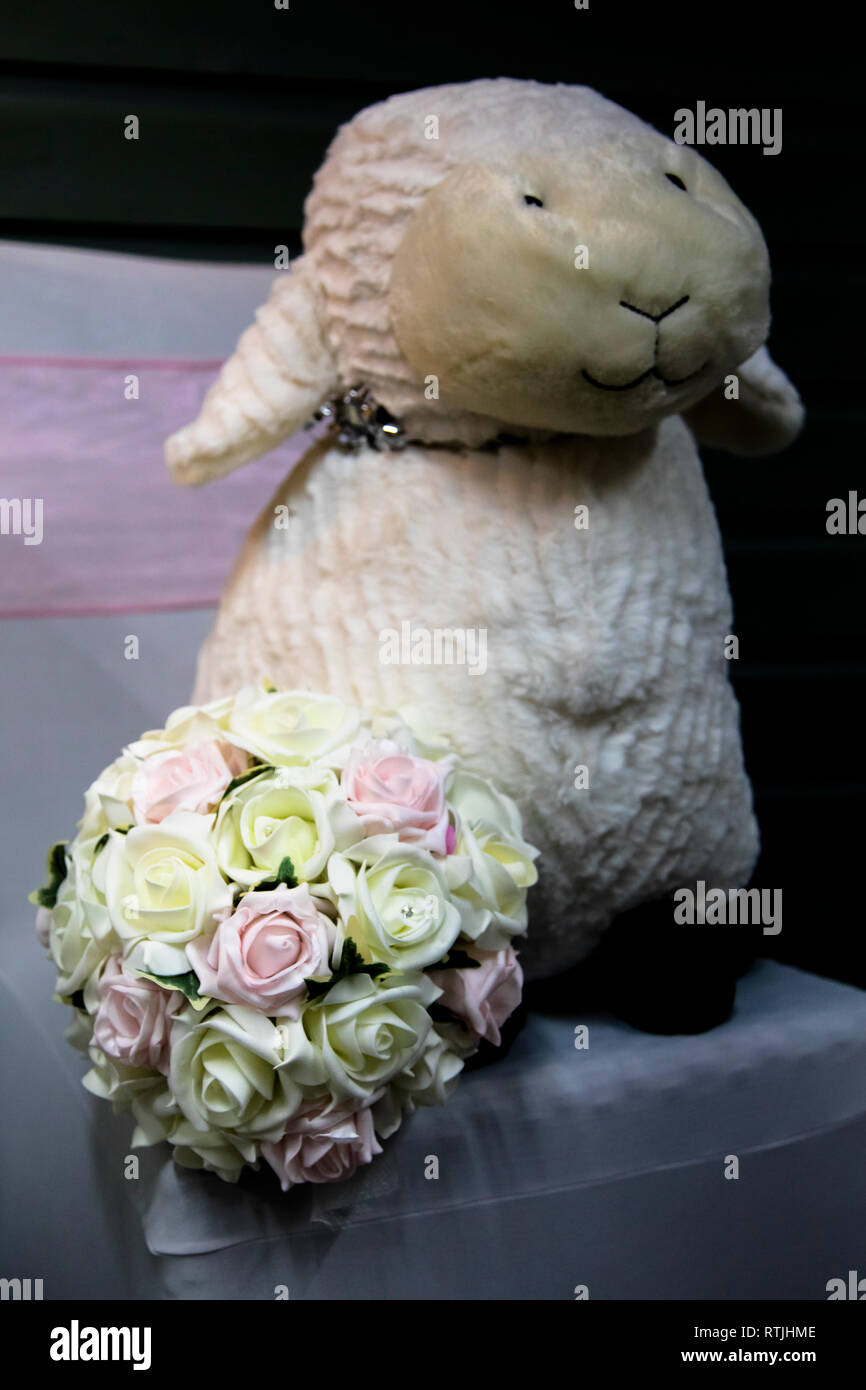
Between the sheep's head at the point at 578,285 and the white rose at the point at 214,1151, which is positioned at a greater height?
the sheep's head at the point at 578,285

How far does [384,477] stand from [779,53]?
0.90 metres

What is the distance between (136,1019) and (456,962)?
0.65 feet

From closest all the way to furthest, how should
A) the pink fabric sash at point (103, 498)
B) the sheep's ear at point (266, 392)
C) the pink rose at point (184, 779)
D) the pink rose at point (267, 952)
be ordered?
1. the pink rose at point (267, 952)
2. the pink rose at point (184, 779)
3. the sheep's ear at point (266, 392)
4. the pink fabric sash at point (103, 498)

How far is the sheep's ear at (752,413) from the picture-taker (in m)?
1.09

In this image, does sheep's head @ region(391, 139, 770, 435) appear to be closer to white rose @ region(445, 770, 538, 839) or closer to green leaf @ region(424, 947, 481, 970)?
white rose @ region(445, 770, 538, 839)

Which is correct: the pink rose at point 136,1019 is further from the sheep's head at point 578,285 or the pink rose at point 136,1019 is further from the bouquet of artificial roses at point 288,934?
the sheep's head at point 578,285

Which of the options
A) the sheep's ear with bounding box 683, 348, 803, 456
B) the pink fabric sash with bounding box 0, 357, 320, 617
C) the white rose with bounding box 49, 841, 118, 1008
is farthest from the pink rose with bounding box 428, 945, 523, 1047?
the pink fabric sash with bounding box 0, 357, 320, 617

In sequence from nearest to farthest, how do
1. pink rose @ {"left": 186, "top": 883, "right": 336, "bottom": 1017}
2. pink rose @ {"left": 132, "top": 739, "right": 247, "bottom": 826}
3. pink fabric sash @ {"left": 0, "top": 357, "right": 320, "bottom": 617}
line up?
pink rose @ {"left": 186, "top": 883, "right": 336, "bottom": 1017} → pink rose @ {"left": 132, "top": 739, "right": 247, "bottom": 826} → pink fabric sash @ {"left": 0, "top": 357, "right": 320, "bottom": 617}

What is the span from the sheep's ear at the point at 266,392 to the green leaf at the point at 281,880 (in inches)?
14.8

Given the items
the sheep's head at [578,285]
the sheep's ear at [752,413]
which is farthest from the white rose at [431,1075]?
the sheep's ear at [752,413]

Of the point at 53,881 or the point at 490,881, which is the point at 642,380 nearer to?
the point at 490,881

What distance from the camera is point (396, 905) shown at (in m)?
0.77

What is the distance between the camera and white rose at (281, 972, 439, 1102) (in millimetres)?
731

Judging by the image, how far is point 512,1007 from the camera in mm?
866
